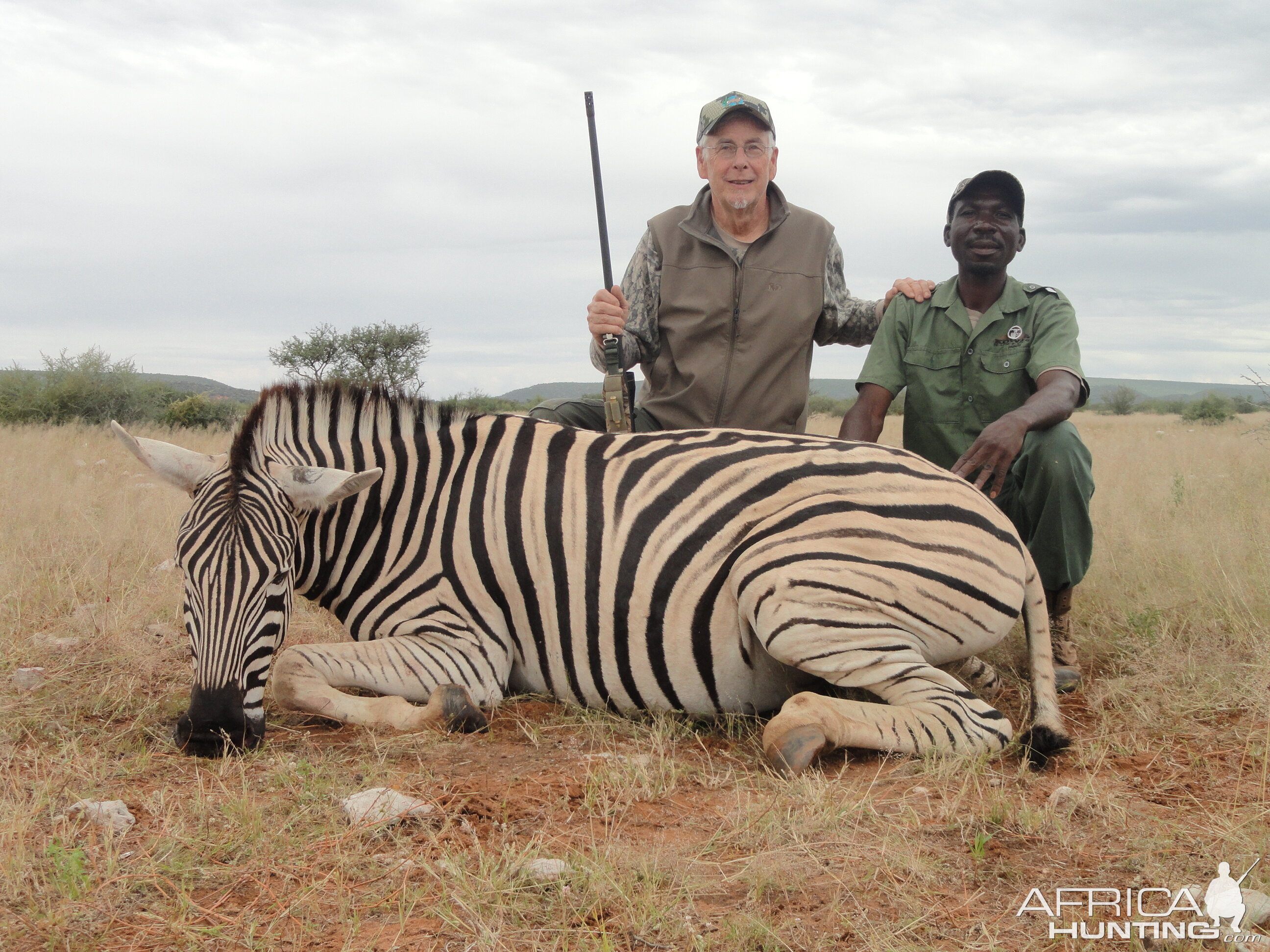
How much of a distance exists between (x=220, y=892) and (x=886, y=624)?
83.2 inches

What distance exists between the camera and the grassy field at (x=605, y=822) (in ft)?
6.80

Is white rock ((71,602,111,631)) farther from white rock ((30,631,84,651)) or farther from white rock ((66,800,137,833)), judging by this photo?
white rock ((66,800,137,833))

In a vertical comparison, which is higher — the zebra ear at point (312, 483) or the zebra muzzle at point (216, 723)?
the zebra ear at point (312, 483)

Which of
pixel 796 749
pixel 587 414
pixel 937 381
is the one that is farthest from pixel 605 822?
pixel 587 414

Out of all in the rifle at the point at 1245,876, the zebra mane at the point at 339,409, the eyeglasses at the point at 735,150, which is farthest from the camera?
the eyeglasses at the point at 735,150

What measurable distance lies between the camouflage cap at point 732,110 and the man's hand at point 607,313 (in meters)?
1.18

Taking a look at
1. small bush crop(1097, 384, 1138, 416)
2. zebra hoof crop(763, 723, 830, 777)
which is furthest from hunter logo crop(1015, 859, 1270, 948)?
small bush crop(1097, 384, 1138, 416)

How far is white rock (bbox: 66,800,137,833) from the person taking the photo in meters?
2.49

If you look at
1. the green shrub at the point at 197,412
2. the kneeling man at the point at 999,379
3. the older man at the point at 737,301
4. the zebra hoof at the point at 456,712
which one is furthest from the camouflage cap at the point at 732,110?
the green shrub at the point at 197,412

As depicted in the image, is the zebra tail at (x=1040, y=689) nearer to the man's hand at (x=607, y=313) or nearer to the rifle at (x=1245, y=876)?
the rifle at (x=1245, y=876)

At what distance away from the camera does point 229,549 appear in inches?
124

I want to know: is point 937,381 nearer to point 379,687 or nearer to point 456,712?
point 456,712

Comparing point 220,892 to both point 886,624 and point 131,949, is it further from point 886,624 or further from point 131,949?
point 886,624

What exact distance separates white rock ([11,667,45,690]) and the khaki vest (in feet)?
11.3
